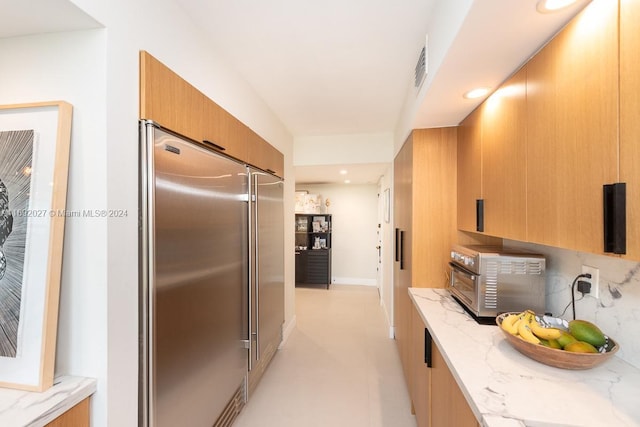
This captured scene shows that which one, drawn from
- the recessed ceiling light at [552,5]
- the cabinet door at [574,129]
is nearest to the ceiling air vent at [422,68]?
the cabinet door at [574,129]

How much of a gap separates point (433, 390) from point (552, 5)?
1737mm

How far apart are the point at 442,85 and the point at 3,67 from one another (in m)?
1.88

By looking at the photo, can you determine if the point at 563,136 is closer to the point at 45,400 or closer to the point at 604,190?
the point at 604,190

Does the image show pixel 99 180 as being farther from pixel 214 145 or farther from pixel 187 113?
pixel 214 145

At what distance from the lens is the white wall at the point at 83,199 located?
929 millimetres

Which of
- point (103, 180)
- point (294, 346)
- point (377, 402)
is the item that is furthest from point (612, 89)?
point (294, 346)

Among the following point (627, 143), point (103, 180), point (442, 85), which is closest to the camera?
point (627, 143)

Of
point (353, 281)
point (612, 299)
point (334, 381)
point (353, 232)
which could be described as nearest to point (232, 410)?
point (334, 381)

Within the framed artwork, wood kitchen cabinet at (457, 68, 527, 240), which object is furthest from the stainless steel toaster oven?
the framed artwork

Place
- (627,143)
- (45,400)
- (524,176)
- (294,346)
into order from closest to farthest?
1. (627,143)
2. (45,400)
3. (524,176)
4. (294,346)

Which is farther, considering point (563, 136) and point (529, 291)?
point (529, 291)

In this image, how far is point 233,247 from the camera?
5.85 ft

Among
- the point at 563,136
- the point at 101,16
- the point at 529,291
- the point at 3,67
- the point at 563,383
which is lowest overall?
the point at 563,383

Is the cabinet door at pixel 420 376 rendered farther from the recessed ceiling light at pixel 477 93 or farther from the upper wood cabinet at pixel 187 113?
the upper wood cabinet at pixel 187 113
